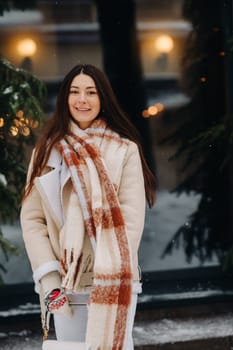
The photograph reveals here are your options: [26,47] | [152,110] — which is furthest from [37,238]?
[152,110]

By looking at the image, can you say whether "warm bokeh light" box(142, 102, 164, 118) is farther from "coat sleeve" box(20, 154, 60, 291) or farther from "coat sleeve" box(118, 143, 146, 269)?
"coat sleeve" box(20, 154, 60, 291)

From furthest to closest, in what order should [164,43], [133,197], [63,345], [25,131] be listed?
[164,43], [25,131], [133,197], [63,345]

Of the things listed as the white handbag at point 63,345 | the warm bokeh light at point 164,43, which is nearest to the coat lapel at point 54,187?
the white handbag at point 63,345

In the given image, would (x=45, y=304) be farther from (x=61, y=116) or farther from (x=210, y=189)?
(x=210, y=189)

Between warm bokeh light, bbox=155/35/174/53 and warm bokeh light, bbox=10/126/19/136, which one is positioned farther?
warm bokeh light, bbox=155/35/174/53

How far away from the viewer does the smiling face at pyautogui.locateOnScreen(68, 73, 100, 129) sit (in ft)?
10.4

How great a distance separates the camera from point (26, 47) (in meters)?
5.50

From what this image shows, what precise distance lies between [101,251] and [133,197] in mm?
313

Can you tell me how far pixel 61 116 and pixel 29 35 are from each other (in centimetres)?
250

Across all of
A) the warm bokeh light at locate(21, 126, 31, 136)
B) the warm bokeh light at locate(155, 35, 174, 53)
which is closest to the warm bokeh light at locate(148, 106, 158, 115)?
the warm bokeh light at locate(155, 35, 174, 53)

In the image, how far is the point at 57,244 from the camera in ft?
10.3

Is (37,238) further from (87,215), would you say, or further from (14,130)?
(14,130)

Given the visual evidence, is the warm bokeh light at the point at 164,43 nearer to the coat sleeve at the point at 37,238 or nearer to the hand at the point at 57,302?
the coat sleeve at the point at 37,238

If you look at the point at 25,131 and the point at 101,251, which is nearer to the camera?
the point at 101,251
